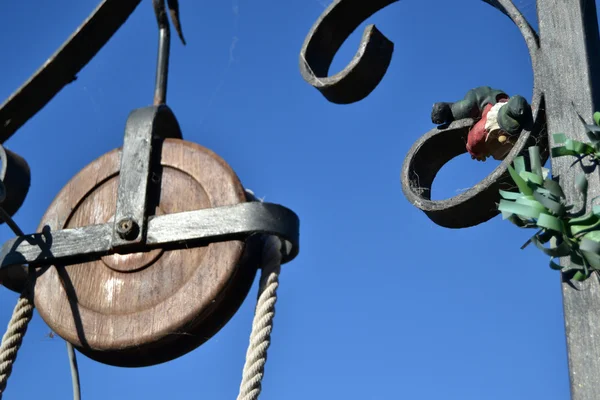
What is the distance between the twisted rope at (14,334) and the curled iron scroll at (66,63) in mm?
462

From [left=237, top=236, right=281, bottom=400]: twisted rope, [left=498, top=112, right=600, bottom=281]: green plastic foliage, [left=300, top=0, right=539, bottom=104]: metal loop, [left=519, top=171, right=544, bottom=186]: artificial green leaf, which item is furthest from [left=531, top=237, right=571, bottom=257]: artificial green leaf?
[left=237, top=236, right=281, bottom=400]: twisted rope

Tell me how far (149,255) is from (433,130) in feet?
1.98

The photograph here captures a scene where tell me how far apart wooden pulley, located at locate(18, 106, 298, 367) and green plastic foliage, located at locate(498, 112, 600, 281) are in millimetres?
586

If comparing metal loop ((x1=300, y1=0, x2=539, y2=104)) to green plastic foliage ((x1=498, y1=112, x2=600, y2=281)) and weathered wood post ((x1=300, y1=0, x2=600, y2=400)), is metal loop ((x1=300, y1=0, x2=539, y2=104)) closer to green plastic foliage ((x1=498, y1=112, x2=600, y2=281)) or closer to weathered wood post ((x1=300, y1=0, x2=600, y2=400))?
weathered wood post ((x1=300, y1=0, x2=600, y2=400))

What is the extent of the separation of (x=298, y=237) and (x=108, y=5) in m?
0.74

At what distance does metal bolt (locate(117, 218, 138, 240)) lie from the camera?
1944 millimetres

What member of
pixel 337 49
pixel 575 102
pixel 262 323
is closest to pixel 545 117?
pixel 575 102

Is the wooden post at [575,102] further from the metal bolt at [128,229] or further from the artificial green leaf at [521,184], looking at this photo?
the metal bolt at [128,229]

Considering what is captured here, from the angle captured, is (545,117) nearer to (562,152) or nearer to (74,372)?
(562,152)

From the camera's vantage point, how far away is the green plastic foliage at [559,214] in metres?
1.37

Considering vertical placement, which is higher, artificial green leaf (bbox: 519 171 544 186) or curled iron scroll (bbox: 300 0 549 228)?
curled iron scroll (bbox: 300 0 549 228)

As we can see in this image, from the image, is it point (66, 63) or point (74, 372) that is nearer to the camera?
point (74, 372)

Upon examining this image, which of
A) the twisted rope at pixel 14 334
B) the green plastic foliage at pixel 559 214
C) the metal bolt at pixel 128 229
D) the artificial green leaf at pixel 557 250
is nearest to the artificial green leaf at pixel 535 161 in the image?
the green plastic foliage at pixel 559 214

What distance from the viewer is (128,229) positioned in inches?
76.6
